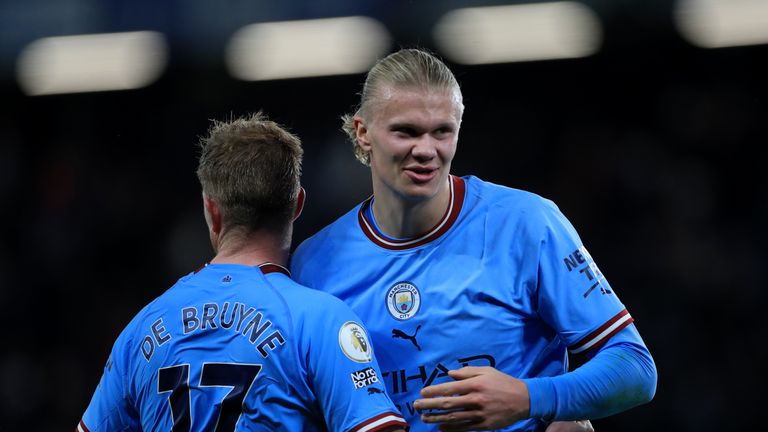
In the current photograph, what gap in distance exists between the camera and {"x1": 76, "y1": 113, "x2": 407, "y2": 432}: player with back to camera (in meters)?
2.50

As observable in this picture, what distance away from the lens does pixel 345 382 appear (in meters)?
2.47

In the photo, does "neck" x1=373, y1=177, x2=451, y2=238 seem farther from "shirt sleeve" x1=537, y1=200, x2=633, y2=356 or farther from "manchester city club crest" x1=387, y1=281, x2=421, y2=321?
"shirt sleeve" x1=537, y1=200, x2=633, y2=356

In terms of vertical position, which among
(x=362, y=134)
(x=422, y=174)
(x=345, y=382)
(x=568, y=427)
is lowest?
(x=568, y=427)

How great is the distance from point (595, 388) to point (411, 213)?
744 millimetres

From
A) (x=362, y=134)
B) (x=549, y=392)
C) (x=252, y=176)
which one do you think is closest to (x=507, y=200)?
(x=362, y=134)

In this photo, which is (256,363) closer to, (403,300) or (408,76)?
(403,300)

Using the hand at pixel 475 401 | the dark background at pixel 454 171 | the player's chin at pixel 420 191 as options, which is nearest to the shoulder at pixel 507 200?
the player's chin at pixel 420 191

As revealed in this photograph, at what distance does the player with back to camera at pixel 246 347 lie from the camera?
8.21 ft

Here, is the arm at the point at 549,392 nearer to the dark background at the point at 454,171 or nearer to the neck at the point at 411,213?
the neck at the point at 411,213

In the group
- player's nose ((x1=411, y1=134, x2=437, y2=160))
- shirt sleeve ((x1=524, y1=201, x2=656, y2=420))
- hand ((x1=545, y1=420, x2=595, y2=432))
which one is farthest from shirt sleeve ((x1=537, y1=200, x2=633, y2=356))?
player's nose ((x1=411, y1=134, x2=437, y2=160))

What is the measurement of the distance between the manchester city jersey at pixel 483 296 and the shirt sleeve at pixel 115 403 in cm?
63

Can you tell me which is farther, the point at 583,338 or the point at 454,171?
the point at 454,171

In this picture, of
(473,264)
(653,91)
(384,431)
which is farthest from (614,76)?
(384,431)

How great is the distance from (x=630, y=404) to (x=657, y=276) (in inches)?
179
